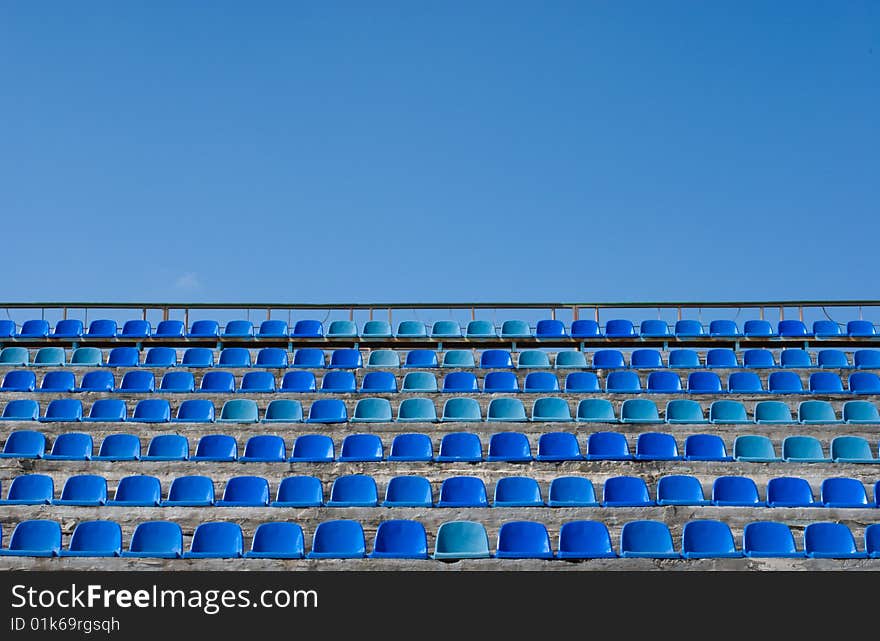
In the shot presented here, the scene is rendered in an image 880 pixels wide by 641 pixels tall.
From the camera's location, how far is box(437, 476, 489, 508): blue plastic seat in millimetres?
9203

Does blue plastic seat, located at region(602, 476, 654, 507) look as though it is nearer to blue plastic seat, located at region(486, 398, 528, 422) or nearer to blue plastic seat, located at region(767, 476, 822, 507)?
blue plastic seat, located at region(767, 476, 822, 507)

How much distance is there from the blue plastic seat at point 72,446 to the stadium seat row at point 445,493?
71cm

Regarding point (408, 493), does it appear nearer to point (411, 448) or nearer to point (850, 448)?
point (411, 448)

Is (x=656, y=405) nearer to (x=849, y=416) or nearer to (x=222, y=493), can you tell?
(x=849, y=416)

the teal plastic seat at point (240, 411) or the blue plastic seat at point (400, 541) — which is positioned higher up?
the teal plastic seat at point (240, 411)

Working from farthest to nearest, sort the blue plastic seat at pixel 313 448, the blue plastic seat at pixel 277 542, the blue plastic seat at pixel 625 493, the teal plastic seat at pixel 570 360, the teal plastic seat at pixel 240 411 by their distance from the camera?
the teal plastic seat at pixel 570 360 < the teal plastic seat at pixel 240 411 < the blue plastic seat at pixel 313 448 < the blue plastic seat at pixel 625 493 < the blue plastic seat at pixel 277 542

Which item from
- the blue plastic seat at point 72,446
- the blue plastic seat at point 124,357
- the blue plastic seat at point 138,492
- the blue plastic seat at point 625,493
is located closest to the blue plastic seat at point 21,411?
the blue plastic seat at point 72,446

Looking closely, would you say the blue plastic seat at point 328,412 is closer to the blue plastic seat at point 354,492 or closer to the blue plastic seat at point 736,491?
the blue plastic seat at point 354,492

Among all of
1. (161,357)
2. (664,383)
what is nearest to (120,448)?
(161,357)

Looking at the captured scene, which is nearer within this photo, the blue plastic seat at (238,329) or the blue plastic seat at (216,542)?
the blue plastic seat at (216,542)

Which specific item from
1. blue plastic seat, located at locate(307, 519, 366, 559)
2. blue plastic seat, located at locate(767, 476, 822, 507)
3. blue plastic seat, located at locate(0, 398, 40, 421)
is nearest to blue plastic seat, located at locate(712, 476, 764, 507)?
blue plastic seat, located at locate(767, 476, 822, 507)

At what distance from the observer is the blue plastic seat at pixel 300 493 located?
919 centimetres

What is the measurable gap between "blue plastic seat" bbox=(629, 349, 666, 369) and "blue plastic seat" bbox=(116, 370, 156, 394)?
5567 mm
